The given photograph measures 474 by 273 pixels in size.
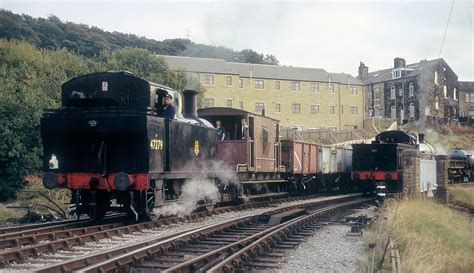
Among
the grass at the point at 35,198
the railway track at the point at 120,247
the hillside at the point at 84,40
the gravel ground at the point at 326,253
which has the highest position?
the hillside at the point at 84,40

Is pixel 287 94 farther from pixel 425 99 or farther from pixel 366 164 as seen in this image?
pixel 366 164

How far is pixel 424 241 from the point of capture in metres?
9.36

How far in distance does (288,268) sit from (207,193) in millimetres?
6641

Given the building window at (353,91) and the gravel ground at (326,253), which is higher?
the building window at (353,91)

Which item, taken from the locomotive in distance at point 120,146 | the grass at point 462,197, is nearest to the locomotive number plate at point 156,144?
the locomotive in distance at point 120,146

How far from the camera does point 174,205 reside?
12023mm

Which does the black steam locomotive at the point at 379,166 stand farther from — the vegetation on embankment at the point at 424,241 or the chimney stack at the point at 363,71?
the chimney stack at the point at 363,71

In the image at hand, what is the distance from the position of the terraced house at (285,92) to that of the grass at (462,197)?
33.9m

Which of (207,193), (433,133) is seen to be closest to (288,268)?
(207,193)

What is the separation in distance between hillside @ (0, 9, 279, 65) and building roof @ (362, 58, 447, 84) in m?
22.7

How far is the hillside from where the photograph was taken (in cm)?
5416

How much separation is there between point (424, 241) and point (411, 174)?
25.6 ft

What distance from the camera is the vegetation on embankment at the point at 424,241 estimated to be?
7.81 m

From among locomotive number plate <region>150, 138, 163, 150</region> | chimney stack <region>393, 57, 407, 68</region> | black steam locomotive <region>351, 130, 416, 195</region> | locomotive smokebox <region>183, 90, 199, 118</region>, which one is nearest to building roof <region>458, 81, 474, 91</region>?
chimney stack <region>393, 57, 407, 68</region>
